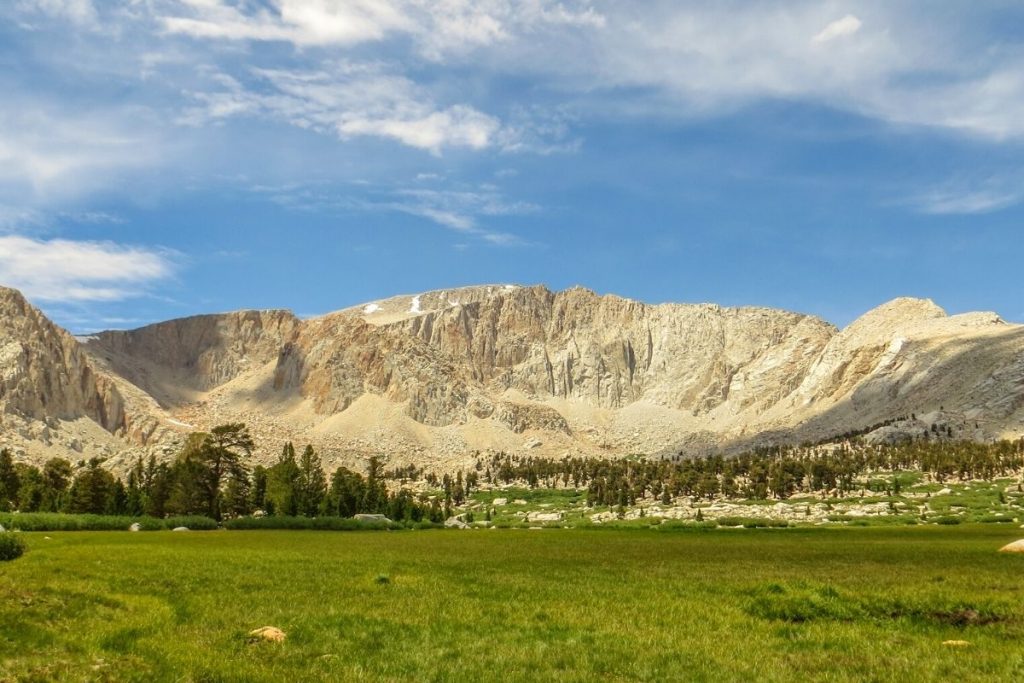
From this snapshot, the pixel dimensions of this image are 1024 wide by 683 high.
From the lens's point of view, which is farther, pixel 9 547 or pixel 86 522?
pixel 86 522

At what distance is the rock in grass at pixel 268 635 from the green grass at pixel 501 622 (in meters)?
0.39

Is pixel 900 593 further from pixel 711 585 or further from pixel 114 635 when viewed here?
pixel 114 635

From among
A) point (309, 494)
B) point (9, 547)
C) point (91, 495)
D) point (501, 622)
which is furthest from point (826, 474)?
point (9, 547)

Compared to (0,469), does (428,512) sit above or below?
below

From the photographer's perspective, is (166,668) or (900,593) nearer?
(166,668)

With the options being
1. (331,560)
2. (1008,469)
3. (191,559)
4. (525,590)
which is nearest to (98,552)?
(191,559)

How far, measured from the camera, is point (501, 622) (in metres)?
20.2

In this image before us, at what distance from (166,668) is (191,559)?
77.5ft

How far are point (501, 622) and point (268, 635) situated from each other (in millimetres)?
5965

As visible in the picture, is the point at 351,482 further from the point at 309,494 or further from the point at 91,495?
the point at 91,495

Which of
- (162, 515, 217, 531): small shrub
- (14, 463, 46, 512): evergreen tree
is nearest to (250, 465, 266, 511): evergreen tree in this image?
(162, 515, 217, 531): small shrub

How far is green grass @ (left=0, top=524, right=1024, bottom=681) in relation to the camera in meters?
15.1

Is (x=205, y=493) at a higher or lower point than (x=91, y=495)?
lower

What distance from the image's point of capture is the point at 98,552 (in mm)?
38250
